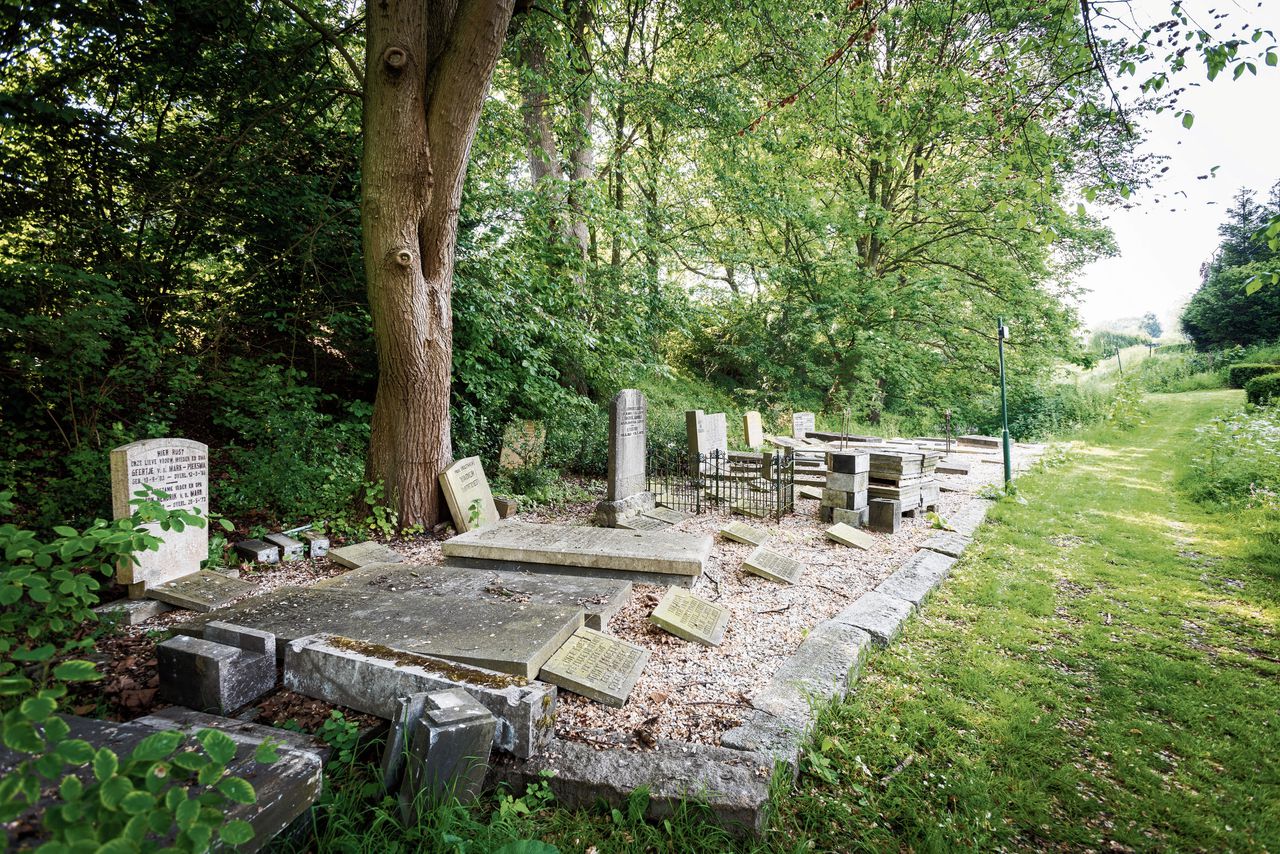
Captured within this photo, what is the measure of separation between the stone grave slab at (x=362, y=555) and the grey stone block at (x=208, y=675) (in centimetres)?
221

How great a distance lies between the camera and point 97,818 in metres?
1.26

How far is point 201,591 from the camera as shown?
164 inches

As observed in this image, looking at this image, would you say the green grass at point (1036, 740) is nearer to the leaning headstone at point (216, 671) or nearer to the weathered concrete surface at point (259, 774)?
the weathered concrete surface at point (259, 774)

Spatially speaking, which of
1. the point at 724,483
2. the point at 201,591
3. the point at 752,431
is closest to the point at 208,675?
the point at 201,591

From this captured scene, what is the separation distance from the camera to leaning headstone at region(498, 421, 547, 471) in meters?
8.59

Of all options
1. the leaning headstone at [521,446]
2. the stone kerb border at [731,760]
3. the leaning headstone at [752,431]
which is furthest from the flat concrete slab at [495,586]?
the leaning headstone at [752,431]

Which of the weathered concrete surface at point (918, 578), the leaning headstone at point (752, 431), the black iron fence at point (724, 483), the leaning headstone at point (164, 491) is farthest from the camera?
the leaning headstone at point (752, 431)

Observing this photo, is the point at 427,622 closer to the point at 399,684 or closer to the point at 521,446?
the point at 399,684

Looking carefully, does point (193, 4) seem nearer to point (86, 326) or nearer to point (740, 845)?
point (86, 326)

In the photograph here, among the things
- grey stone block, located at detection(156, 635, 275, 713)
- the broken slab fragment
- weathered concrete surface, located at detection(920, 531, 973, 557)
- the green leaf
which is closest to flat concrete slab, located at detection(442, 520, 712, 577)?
the broken slab fragment

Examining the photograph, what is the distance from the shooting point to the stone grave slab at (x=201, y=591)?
404 cm

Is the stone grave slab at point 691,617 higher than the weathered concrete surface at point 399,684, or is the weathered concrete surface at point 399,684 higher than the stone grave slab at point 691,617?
the weathered concrete surface at point 399,684

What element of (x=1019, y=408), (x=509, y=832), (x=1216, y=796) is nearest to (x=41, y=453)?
(x=509, y=832)

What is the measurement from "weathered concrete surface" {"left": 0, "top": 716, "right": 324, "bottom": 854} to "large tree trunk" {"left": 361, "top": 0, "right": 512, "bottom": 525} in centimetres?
413
